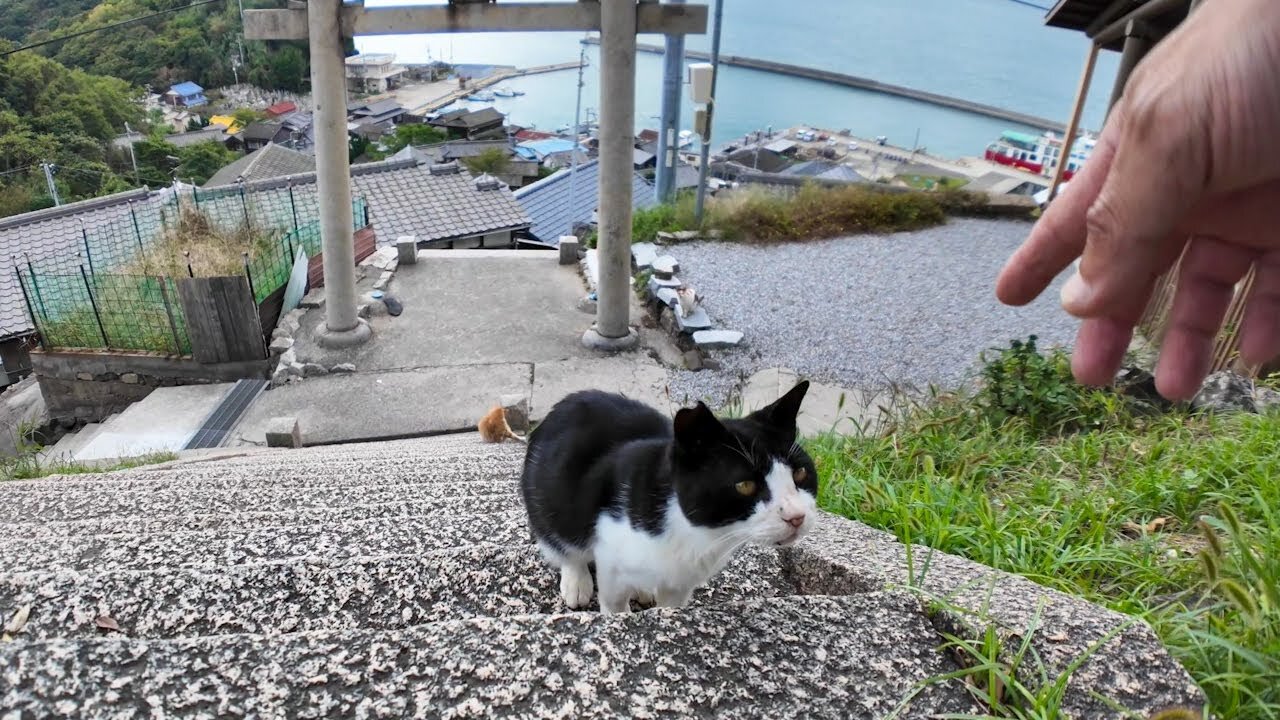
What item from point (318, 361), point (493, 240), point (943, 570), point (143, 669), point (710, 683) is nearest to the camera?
point (143, 669)

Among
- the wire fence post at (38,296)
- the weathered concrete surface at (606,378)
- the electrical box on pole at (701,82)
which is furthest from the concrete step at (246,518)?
the electrical box on pole at (701,82)

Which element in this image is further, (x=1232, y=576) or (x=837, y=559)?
(x=837, y=559)

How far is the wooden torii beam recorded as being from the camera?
24.7 ft

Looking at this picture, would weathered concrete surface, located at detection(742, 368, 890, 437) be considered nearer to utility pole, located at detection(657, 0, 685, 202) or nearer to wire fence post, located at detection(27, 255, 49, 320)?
utility pole, located at detection(657, 0, 685, 202)

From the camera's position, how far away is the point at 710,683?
4.72 ft

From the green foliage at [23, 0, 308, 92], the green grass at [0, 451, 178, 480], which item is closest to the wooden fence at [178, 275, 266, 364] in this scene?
the green grass at [0, 451, 178, 480]

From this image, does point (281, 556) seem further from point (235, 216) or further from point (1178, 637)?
point (235, 216)

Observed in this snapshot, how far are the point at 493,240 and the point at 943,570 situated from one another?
1631 cm

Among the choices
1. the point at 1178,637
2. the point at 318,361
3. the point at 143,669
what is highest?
the point at 143,669

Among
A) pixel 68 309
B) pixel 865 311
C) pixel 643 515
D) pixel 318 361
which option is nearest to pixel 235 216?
pixel 68 309

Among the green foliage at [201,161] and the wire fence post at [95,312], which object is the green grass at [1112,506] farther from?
the green foliage at [201,161]

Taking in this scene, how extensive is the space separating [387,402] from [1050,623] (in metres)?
7.01

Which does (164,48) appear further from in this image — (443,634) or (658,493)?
(443,634)

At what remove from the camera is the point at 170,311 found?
349 inches
